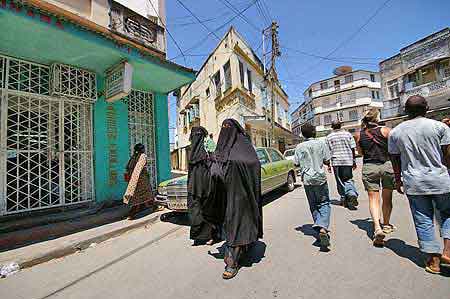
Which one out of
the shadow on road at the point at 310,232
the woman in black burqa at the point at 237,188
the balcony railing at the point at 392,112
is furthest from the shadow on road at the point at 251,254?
the balcony railing at the point at 392,112

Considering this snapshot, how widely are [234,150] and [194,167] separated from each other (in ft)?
4.18

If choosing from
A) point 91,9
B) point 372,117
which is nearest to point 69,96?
point 91,9

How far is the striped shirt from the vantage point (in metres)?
5.28

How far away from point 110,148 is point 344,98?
141ft

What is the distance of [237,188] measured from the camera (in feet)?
9.57

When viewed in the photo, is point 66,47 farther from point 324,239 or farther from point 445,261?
point 445,261

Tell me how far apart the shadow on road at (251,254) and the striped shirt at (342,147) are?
9.55 ft

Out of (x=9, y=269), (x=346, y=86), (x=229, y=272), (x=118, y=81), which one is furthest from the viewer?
(x=346, y=86)

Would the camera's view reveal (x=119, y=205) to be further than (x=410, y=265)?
Yes

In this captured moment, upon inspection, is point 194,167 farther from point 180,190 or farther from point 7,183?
point 7,183

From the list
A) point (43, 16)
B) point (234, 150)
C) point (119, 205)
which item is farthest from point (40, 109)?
point (234, 150)

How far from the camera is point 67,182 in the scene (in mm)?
5770

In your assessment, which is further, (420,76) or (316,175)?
(420,76)

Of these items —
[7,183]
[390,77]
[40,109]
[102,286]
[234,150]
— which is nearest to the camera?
[102,286]
